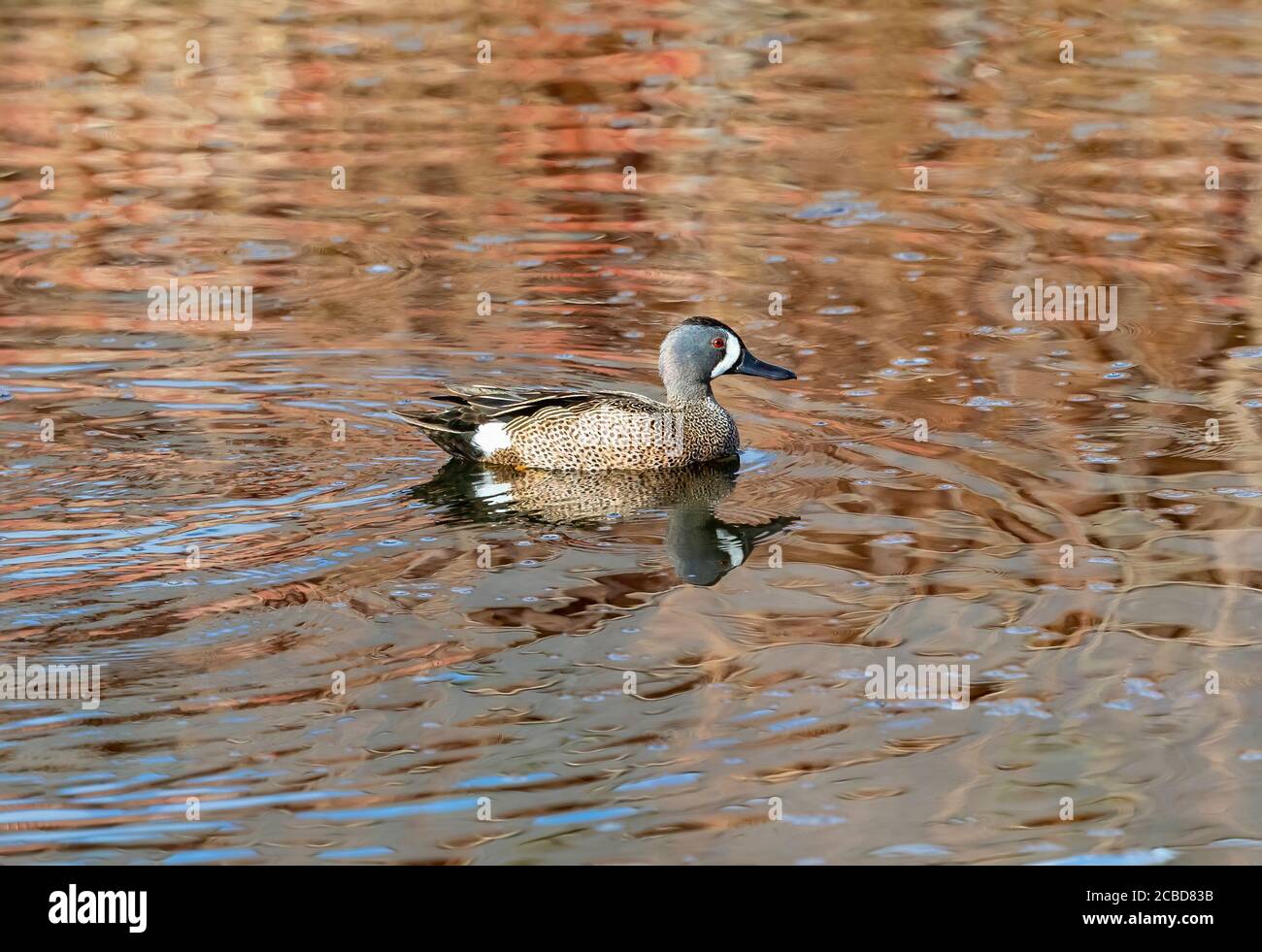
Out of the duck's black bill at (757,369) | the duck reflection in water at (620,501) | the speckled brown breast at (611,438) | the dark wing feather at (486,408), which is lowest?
the duck reflection in water at (620,501)

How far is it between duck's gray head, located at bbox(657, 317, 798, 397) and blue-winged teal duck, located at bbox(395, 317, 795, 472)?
0.18 m

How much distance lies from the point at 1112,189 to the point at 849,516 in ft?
25.2

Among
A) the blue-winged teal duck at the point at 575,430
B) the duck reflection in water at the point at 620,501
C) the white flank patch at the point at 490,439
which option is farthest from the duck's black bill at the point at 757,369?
the white flank patch at the point at 490,439

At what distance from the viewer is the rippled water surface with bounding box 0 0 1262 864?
21.2 feet

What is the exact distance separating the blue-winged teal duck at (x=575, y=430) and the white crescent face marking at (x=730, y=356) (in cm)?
29

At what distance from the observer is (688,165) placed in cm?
1712

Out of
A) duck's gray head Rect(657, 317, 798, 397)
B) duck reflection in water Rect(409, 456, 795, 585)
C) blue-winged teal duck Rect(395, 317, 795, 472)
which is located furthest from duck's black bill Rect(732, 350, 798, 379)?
duck reflection in water Rect(409, 456, 795, 585)

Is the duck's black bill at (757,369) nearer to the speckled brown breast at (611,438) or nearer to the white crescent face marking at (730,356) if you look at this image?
the white crescent face marking at (730,356)

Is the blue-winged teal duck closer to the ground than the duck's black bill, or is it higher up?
closer to the ground

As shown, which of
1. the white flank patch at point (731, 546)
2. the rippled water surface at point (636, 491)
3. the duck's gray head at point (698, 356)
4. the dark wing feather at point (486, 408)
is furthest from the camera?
the duck's gray head at point (698, 356)

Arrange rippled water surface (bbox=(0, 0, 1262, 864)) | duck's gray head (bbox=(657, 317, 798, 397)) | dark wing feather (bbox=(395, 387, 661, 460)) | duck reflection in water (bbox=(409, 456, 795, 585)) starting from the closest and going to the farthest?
rippled water surface (bbox=(0, 0, 1262, 864))
duck reflection in water (bbox=(409, 456, 795, 585))
dark wing feather (bbox=(395, 387, 661, 460))
duck's gray head (bbox=(657, 317, 798, 397))

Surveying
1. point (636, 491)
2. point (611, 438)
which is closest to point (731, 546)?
point (636, 491)

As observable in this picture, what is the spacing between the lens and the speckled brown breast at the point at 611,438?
32.4ft

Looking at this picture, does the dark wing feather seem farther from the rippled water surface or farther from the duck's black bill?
the duck's black bill
